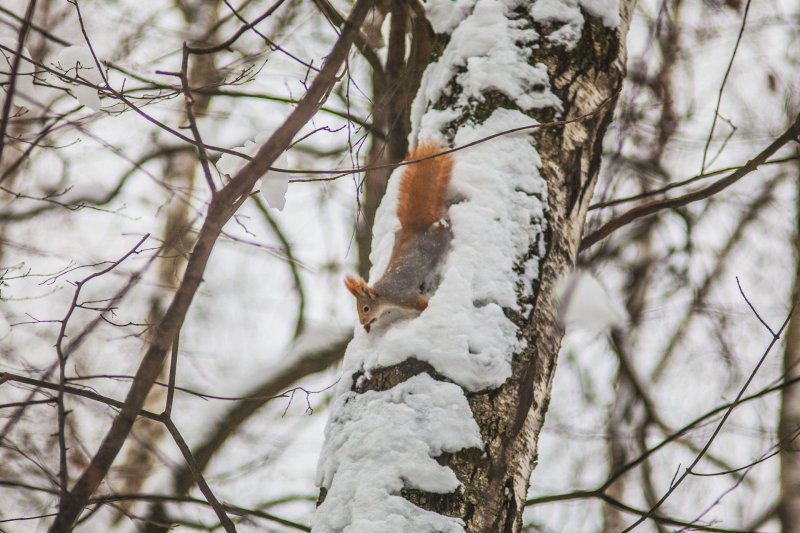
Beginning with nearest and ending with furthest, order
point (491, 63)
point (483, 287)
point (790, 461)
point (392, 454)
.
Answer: point (392, 454) < point (483, 287) < point (491, 63) < point (790, 461)

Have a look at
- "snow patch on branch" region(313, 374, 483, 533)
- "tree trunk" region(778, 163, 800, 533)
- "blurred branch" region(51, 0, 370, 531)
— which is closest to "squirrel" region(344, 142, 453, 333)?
"snow patch on branch" region(313, 374, 483, 533)

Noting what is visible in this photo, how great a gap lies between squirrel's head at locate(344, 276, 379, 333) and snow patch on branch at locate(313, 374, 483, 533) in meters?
0.29

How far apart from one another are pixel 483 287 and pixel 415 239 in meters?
0.30

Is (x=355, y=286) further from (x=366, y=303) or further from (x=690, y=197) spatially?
(x=690, y=197)

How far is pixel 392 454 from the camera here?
42.4 inches

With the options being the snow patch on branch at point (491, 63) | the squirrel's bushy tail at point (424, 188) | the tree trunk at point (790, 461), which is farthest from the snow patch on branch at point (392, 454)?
the tree trunk at point (790, 461)

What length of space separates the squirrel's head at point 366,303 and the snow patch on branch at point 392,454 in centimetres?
29

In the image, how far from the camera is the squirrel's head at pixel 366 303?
148cm

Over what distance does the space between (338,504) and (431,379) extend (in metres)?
0.24

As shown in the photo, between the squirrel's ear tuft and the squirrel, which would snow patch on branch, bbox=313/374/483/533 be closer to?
the squirrel

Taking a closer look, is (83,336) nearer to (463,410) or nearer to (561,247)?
(463,410)

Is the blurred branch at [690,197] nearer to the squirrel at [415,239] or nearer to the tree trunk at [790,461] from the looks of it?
the squirrel at [415,239]

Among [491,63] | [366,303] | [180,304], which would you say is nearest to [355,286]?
[366,303]

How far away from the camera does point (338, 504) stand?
108cm
